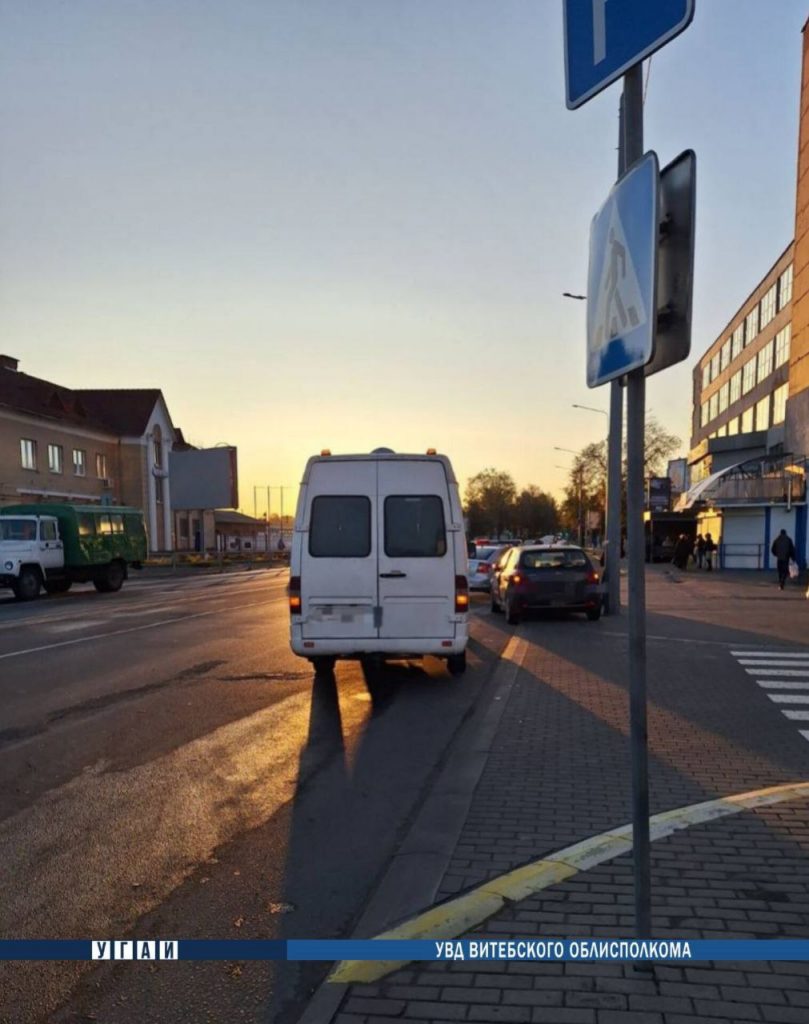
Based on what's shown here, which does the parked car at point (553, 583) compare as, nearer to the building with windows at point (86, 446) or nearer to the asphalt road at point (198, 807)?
the asphalt road at point (198, 807)

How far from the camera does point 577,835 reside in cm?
449

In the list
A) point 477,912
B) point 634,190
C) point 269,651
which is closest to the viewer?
point 634,190

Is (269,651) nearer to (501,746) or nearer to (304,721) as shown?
(304,721)

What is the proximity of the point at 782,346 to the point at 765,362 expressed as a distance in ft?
15.3

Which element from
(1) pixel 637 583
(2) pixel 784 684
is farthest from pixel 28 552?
(1) pixel 637 583

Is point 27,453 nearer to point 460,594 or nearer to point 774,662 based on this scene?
point 460,594

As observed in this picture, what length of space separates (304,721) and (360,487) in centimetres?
283

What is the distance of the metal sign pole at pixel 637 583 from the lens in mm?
2943

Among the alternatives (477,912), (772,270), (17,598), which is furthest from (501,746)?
(772,270)

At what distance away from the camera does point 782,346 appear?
46.8 meters

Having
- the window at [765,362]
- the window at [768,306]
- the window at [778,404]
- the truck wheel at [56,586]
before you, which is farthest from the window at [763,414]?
the truck wheel at [56,586]

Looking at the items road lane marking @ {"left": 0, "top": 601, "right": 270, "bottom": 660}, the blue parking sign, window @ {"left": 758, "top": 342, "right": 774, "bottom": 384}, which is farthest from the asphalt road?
window @ {"left": 758, "top": 342, "right": 774, "bottom": 384}

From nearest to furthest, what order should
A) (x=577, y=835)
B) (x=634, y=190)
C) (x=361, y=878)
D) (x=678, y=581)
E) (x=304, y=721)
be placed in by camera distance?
(x=634, y=190) → (x=361, y=878) → (x=577, y=835) → (x=304, y=721) → (x=678, y=581)

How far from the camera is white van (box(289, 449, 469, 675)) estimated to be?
9.04 meters
